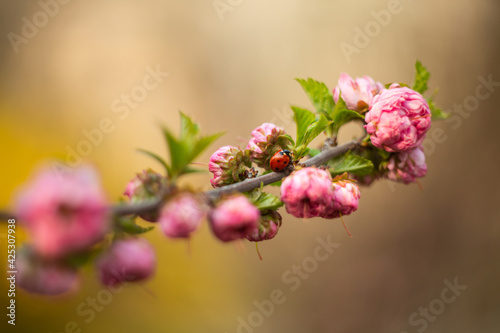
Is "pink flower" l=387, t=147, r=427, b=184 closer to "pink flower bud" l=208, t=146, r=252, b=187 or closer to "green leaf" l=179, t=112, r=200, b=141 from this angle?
"pink flower bud" l=208, t=146, r=252, b=187

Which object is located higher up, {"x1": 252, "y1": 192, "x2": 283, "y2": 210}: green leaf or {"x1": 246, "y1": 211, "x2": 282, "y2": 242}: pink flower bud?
{"x1": 252, "y1": 192, "x2": 283, "y2": 210}: green leaf

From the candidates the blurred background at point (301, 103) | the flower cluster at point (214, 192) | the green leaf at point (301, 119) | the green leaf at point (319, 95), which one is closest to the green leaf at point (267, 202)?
the flower cluster at point (214, 192)

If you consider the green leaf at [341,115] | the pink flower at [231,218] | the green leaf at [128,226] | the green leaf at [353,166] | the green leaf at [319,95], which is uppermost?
the green leaf at [319,95]

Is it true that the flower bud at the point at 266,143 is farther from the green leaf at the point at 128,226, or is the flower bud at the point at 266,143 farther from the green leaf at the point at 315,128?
the green leaf at the point at 128,226

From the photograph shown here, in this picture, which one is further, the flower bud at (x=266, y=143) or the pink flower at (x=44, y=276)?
the flower bud at (x=266, y=143)

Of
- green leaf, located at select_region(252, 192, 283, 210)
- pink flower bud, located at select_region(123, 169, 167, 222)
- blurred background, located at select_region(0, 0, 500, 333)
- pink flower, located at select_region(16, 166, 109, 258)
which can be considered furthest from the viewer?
blurred background, located at select_region(0, 0, 500, 333)

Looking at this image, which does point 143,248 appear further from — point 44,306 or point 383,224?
point 383,224

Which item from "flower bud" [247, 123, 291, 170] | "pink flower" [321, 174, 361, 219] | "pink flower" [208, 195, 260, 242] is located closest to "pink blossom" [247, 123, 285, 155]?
"flower bud" [247, 123, 291, 170]
